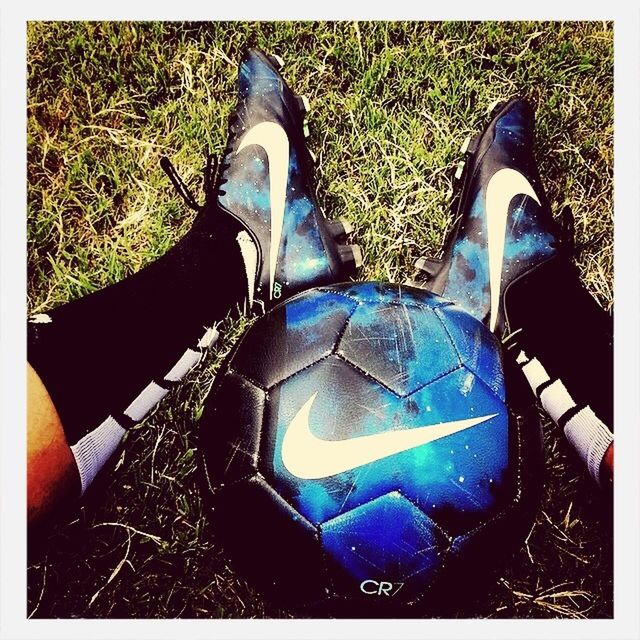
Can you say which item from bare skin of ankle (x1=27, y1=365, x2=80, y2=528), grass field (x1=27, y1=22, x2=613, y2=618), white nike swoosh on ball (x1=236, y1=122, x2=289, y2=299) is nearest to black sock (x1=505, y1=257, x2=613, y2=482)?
grass field (x1=27, y1=22, x2=613, y2=618)

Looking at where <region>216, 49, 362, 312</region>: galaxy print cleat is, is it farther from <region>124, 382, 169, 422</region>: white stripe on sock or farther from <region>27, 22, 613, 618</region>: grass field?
<region>124, 382, 169, 422</region>: white stripe on sock

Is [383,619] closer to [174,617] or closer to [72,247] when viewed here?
[174,617]

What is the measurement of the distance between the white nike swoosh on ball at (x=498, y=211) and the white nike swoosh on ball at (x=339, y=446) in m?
0.71

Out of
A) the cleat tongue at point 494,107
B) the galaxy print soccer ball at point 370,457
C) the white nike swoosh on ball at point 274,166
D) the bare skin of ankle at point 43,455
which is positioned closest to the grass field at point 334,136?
the cleat tongue at point 494,107

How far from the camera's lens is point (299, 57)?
215 cm

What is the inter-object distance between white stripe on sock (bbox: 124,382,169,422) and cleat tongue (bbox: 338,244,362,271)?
27.8 inches

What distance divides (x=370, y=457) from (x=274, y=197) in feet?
3.28

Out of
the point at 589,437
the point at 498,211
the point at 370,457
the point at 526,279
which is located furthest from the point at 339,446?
the point at 498,211

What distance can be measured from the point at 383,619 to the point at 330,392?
2.12 ft

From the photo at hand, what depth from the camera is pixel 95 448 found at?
1.76 metres

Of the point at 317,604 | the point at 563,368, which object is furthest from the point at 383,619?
the point at 563,368

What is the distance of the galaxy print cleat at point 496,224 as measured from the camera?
198 centimetres

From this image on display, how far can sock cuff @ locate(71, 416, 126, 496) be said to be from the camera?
5.58 feet
